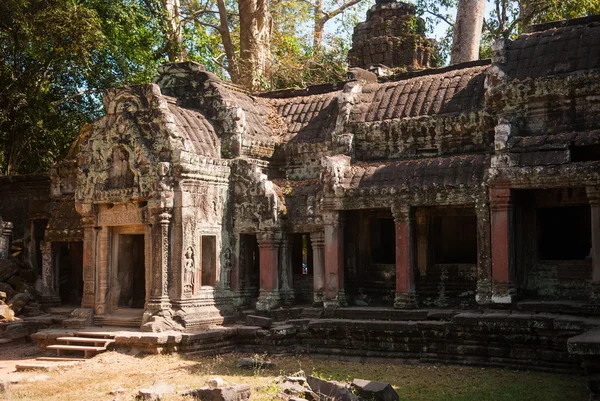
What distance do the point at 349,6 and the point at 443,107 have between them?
16964 millimetres

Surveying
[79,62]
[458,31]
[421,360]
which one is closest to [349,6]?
[458,31]

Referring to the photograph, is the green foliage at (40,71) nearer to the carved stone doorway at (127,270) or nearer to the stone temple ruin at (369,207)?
the stone temple ruin at (369,207)

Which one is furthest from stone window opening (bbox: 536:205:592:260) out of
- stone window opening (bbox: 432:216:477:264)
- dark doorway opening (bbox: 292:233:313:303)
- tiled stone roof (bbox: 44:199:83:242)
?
tiled stone roof (bbox: 44:199:83:242)

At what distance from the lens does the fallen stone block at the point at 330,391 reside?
900cm

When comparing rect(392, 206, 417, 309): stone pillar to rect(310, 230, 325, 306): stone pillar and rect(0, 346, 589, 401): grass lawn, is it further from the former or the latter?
rect(310, 230, 325, 306): stone pillar

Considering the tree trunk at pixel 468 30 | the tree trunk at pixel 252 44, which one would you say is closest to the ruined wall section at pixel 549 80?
the tree trunk at pixel 468 30

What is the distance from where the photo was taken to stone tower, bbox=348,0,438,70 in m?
21.2

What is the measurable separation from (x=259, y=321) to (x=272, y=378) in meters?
3.33

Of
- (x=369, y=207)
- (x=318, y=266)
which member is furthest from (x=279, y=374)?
(x=369, y=207)

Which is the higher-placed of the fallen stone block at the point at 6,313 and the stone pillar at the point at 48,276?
the stone pillar at the point at 48,276

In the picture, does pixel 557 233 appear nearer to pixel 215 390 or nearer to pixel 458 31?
pixel 215 390

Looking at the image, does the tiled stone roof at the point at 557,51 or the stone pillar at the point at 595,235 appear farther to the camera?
the tiled stone roof at the point at 557,51

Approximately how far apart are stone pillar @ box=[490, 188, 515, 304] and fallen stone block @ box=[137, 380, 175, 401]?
5794 millimetres

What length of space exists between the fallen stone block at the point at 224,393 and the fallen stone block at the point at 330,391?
2.87 ft
